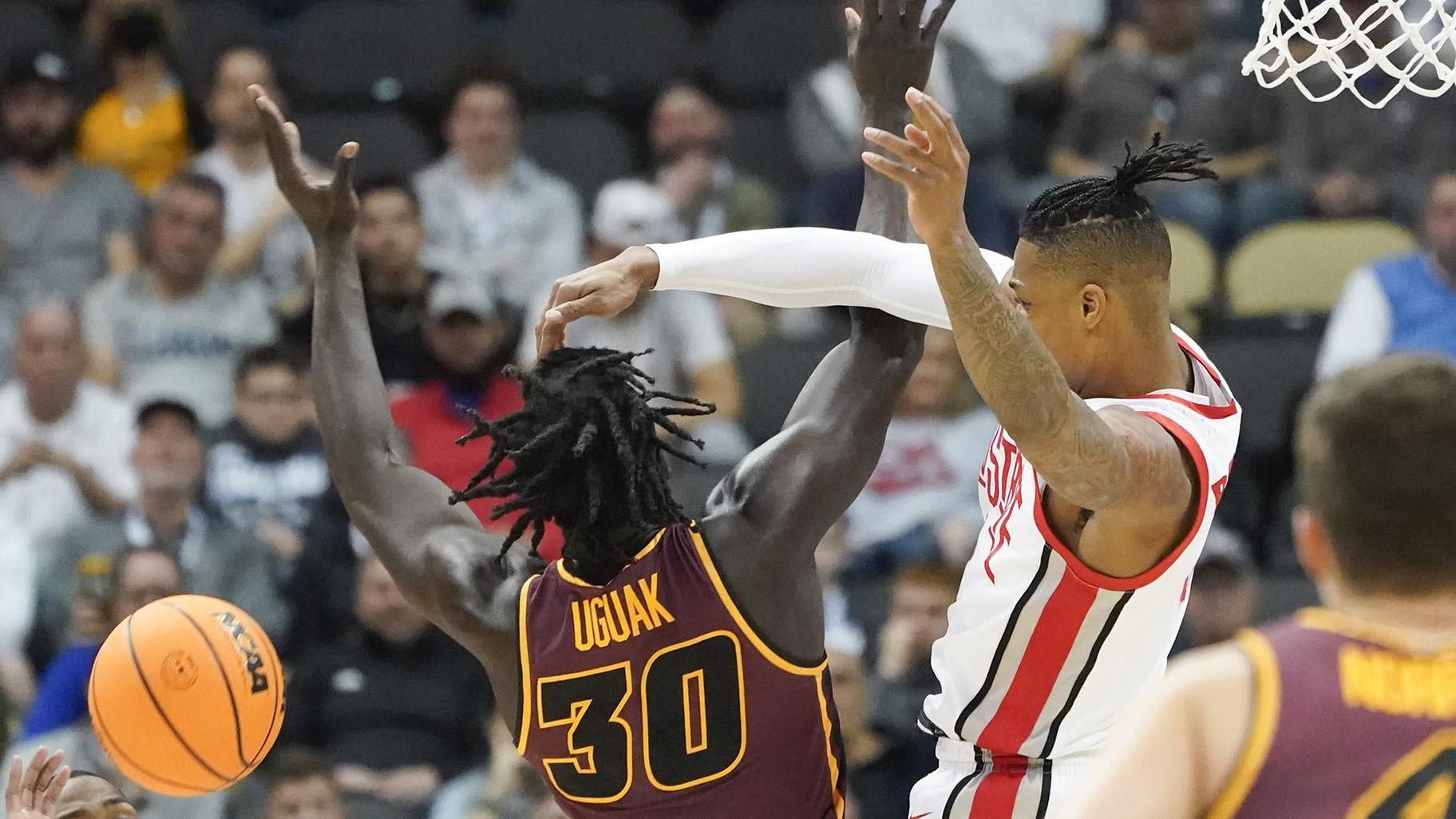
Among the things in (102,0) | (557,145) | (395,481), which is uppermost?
(102,0)

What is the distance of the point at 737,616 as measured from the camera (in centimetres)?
347

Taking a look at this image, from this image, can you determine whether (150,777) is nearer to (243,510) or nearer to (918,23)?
(918,23)

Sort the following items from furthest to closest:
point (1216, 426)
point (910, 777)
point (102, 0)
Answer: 1. point (102, 0)
2. point (910, 777)
3. point (1216, 426)

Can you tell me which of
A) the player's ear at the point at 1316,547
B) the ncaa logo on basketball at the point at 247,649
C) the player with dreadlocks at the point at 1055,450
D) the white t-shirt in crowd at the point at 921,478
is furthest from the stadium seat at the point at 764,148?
the player's ear at the point at 1316,547

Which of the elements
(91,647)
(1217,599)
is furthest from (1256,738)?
(91,647)

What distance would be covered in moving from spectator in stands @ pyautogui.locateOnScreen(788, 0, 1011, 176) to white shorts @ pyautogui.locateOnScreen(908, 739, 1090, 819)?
18.9ft

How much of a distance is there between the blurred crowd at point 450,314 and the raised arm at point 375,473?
2.77 meters

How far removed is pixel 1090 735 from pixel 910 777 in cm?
312

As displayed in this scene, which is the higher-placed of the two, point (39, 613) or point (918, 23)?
point (918, 23)

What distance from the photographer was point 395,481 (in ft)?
13.0

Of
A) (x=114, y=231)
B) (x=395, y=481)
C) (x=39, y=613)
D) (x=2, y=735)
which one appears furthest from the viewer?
(x=114, y=231)

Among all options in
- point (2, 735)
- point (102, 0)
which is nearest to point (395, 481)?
point (2, 735)

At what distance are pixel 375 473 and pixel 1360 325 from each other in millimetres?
5310

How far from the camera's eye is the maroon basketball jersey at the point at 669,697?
11.4 feet
